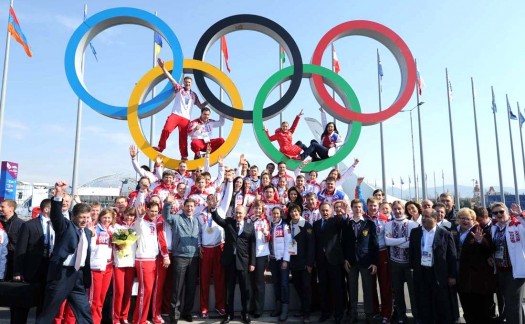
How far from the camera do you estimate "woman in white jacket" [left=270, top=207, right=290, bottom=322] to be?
594cm

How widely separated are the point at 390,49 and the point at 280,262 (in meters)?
7.26

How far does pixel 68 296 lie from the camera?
4.45 m

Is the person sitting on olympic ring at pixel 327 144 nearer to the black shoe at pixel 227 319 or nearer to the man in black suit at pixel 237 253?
the man in black suit at pixel 237 253

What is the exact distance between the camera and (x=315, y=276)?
6543 mm

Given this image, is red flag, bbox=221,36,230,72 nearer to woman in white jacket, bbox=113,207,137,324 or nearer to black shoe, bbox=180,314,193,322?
woman in white jacket, bbox=113,207,137,324

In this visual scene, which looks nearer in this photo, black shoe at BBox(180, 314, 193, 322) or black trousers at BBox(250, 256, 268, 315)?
black shoe at BBox(180, 314, 193, 322)

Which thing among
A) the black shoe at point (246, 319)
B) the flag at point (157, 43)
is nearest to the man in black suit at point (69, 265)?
the black shoe at point (246, 319)

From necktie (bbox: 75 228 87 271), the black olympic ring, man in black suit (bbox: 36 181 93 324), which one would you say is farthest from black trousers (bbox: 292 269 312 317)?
the black olympic ring

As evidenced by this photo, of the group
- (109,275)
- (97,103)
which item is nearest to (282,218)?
(109,275)

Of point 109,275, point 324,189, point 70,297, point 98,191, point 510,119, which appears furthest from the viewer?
point 98,191

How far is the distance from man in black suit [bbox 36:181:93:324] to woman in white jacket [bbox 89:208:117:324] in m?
0.47

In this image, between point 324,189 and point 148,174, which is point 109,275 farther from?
point 324,189

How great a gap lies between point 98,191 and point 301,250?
54184 mm

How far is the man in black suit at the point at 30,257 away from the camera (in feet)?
15.7
